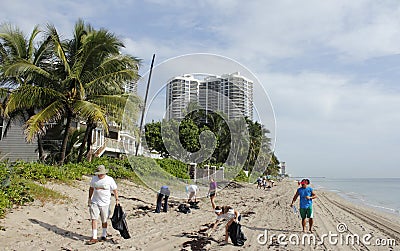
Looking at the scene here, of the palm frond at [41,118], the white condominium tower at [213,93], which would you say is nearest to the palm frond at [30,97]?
the palm frond at [41,118]

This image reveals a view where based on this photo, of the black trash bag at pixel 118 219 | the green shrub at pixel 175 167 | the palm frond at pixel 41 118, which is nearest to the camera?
the black trash bag at pixel 118 219

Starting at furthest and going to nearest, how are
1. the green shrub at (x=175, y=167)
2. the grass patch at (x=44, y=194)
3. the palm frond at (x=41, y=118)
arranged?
1. the green shrub at (x=175, y=167)
2. the palm frond at (x=41, y=118)
3. the grass patch at (x=44, y=194)

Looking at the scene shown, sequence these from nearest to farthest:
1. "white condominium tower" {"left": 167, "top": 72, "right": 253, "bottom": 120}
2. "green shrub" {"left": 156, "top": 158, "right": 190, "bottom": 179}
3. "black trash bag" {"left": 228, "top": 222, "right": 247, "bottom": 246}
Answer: "black trash bag" {"left": 228, "top": 222, "right": 247, "bottom": 246} < "white condominium tower" {"left": 167, "top": 72, "right": 253, "bottom": 120} < "green shrub" {"left": 156, "top": 158, "right": 190, "bottom": 179}

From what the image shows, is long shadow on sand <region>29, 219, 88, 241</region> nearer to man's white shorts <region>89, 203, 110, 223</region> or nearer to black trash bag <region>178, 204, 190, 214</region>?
man's white shorts <region>89, 203, 110, 223</region>

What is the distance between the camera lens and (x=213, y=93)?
11.3 metres

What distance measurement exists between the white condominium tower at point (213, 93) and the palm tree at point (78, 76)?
11.6 ft

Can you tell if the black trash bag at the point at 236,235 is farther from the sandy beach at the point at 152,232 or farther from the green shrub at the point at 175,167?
the green shrub at the point at 175,167

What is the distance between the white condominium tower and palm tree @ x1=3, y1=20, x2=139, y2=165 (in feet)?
11.6

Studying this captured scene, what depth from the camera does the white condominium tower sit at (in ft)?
33.8

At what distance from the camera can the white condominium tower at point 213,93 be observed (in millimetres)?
10289

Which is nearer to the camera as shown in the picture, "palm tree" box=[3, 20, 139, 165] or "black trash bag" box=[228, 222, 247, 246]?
"black trash bag" box=[228, 222, 247, 246]

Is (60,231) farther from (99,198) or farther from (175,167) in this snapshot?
(175,167)

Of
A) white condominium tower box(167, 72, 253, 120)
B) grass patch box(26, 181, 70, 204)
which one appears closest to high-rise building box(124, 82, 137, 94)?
white condominium tower box(167, 72, 253, 120)

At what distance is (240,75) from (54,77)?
7927 millimetres
